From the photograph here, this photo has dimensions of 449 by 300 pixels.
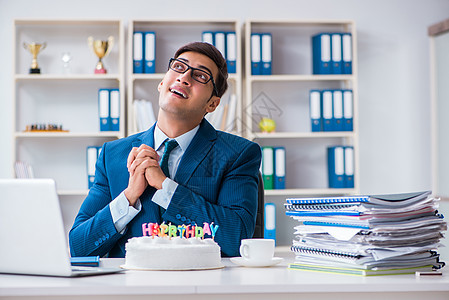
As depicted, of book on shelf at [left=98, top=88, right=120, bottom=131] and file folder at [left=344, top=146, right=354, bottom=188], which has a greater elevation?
book on shelf at [left=98, top=88, right=120, bottom=131]

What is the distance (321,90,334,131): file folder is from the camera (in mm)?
3943

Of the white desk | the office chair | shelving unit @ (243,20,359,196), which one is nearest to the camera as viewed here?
the white desk

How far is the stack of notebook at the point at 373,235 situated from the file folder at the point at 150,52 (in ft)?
8.88

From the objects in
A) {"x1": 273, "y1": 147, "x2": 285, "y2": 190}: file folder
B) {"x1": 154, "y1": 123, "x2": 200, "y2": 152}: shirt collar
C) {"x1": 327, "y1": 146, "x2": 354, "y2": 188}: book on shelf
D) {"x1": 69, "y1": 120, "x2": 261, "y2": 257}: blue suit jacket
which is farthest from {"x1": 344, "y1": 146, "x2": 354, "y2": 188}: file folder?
{"x1": 154, "y1": 123, "x2": 200, "y2": 152}: shirt collar

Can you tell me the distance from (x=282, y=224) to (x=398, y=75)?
1388mm

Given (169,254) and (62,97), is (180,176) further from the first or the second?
(62,97)

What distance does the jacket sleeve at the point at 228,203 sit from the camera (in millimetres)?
1742

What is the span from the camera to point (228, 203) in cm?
185

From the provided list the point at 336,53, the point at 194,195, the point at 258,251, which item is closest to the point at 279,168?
the point at 336,53

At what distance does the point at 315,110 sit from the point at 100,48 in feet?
4.95

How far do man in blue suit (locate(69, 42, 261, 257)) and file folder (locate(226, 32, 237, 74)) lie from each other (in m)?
1.87

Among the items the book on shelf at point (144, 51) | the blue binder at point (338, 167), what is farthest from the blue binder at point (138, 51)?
the blue binder at point (338, 167)

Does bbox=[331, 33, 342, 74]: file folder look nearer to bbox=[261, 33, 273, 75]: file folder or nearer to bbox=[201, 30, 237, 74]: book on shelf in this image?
bbox=[261, 33, 273, 75]: file folder
